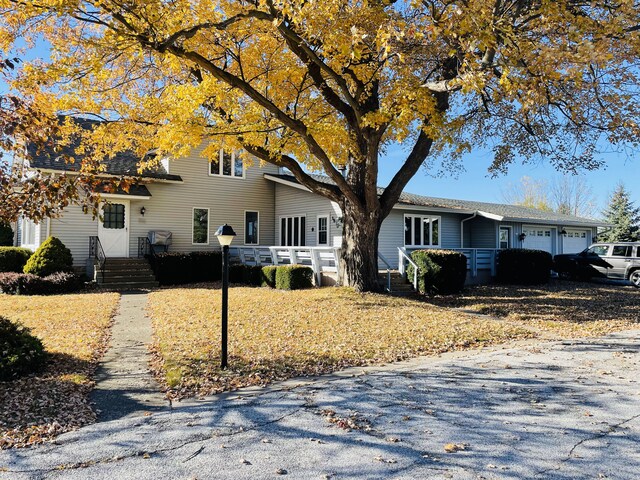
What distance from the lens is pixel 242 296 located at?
13055mm

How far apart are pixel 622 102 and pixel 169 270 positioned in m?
15.0

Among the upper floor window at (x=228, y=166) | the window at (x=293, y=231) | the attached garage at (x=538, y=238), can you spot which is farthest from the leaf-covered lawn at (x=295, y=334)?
the attached garage at (x=538, y=238)

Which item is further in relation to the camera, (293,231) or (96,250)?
(293,231)

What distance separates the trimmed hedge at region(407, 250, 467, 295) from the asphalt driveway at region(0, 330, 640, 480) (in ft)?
27.4

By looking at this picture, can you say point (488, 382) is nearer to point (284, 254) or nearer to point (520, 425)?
point (520, 425)

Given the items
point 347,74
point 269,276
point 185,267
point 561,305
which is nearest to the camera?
point 347,74

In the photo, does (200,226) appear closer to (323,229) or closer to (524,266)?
(323,229)

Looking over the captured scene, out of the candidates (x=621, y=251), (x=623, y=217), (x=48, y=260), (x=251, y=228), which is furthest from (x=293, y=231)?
(x=623, y=217)

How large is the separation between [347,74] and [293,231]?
35.5 feet

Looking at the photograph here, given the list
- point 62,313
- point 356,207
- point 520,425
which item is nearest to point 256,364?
point 520,425

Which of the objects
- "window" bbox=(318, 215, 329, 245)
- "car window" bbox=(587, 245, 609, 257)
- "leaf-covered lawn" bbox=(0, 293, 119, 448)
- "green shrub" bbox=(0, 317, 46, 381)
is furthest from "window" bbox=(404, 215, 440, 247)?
"green shrub" bbox=(0, 317, 46, 381)

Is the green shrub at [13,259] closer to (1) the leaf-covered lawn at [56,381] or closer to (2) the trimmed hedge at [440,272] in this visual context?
(1) the leaf-covered lawn at [56,381]

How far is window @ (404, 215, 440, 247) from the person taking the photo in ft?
65.2

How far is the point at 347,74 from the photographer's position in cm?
1073
